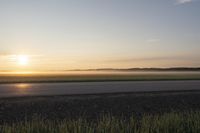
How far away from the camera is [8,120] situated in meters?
15.4

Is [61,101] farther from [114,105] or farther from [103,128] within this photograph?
[103,128]

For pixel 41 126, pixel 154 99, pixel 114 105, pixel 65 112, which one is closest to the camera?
pixel 41 126

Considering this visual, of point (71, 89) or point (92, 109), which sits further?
point (71, 89)

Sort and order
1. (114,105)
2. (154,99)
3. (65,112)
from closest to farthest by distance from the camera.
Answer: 1. (65,112)
2. (114,105)
3. (154,99)

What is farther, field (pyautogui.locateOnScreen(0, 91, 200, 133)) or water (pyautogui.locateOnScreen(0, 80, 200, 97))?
water (pyautogui.locateOnScreen(0, 80, 200, 97))

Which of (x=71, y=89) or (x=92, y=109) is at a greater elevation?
(x=71, y=89)

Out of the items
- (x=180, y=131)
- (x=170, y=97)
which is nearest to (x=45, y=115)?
(x=180, y=131)

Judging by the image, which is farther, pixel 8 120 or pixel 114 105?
pixel 114 105

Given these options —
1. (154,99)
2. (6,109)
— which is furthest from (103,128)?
(154,99)

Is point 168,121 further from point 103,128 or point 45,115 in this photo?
point 45,115

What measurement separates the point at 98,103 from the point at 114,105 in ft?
3.08

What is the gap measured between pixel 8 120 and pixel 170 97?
36.5 feet

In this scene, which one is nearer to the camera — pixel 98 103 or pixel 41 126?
pixel 41 126

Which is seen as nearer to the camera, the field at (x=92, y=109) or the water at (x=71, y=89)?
the field at (x=92, y=109)
